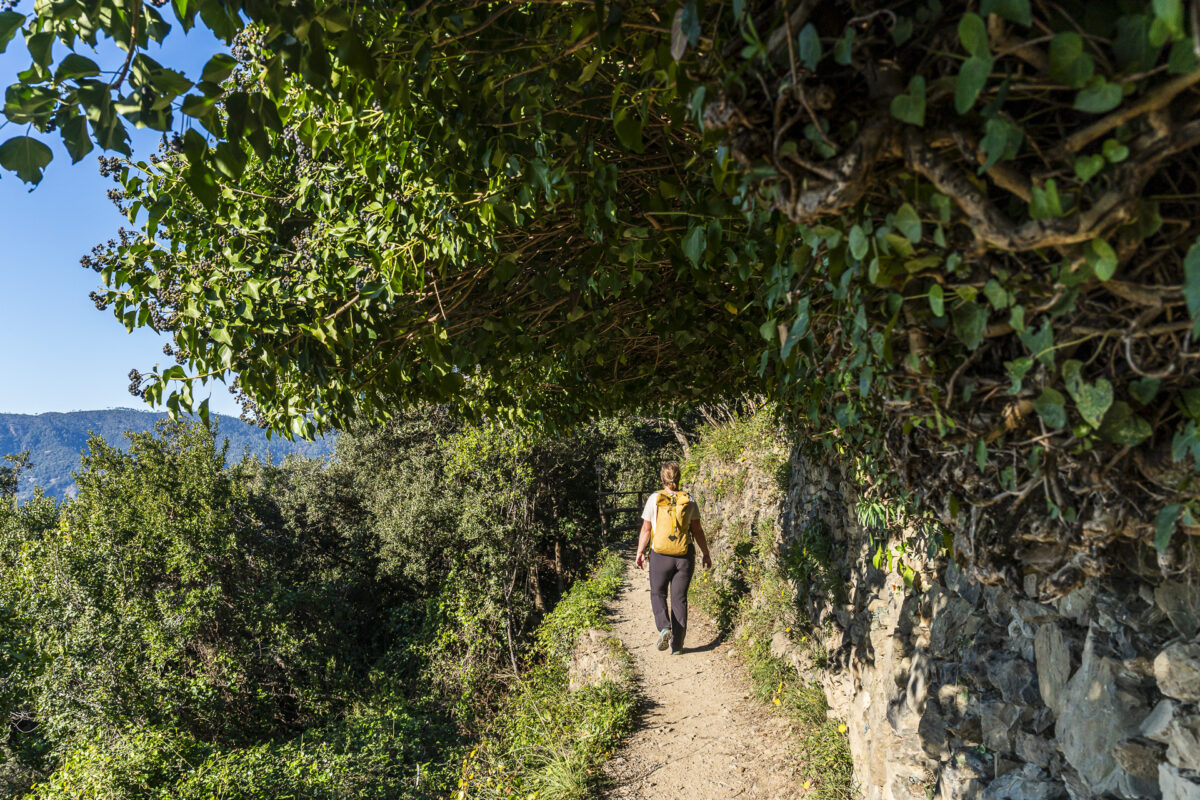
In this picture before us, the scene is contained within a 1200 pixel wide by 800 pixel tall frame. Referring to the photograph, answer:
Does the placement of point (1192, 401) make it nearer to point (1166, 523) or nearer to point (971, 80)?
point (1166, 523)

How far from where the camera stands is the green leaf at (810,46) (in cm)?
98

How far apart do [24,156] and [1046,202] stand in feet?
5.78

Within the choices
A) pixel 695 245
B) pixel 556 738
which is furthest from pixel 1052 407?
pixel 556 738

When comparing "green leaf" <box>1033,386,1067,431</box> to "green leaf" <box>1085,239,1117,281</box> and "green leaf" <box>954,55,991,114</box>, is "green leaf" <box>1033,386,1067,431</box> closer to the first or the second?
"green leaf" <box>1085,239,1117,281</box>

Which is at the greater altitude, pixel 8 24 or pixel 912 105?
pixel 8 24

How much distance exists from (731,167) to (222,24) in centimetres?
113

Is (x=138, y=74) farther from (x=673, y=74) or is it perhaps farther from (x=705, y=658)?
(x=705, y=658)

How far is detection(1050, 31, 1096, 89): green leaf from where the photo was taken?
0.88 m

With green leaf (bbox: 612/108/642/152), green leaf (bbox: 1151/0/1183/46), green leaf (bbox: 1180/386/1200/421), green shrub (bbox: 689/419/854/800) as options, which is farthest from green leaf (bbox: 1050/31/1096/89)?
green shrub (bbox: 689/419/854/800)

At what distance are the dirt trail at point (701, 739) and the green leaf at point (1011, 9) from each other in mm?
4896

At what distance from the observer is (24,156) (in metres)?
1.23

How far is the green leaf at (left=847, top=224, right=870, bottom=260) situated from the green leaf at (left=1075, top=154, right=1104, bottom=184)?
0.31 metres

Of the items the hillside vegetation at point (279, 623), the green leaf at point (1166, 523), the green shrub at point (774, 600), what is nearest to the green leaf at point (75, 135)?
the green leaf at point (1166, 523)

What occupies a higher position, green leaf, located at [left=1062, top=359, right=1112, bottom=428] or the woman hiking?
green leaf, located at [left=1062, top=359, right=1112, bottom=428]
